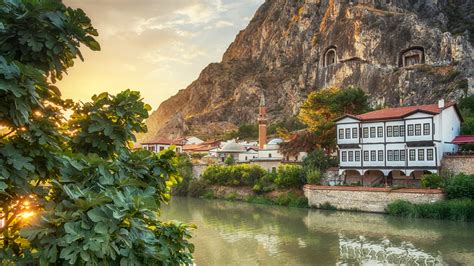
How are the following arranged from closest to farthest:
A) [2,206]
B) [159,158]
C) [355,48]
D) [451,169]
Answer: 1. [2,206]
2. [159,158]
3. [451,169]
4. [355,48]

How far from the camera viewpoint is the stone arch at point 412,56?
84.4m

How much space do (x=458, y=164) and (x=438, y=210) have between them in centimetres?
665

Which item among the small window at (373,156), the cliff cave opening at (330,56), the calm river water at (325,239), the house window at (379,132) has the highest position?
the cliff cave opening at (330,56)

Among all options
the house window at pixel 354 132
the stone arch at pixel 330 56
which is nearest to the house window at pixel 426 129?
the house window at pixel 354 132

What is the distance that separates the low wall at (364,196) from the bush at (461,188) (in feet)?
2.00

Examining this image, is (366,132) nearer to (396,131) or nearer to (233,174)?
(396,131)

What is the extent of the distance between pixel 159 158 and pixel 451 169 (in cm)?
3196

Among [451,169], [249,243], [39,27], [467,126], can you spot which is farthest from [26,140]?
[467,126]

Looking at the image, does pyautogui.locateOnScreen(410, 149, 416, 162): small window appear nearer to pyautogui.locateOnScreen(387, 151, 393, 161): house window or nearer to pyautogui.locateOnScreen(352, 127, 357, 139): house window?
pyautogui.locateOnScreen(387, 151, 393, 161): house window

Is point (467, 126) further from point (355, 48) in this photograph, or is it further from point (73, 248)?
point (355, 48)

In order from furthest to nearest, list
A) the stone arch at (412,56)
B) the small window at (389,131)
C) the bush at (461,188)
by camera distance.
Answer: the stone arch at (412,56), the small window at (389,131), the bush at (461,188)

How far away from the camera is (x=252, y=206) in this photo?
123ft

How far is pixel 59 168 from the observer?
173 inches

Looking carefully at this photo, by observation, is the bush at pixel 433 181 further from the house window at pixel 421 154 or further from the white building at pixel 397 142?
the house window at pixel 421 154
